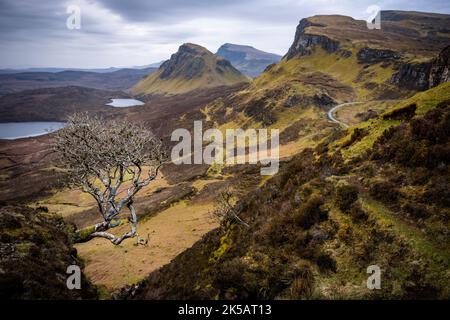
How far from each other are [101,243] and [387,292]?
26309 millimetres

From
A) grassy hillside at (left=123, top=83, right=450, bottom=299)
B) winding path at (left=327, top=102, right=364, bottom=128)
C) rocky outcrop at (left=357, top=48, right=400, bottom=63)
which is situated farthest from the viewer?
rocky outcrop at (left=357, top=48, right=400, bottom=63)

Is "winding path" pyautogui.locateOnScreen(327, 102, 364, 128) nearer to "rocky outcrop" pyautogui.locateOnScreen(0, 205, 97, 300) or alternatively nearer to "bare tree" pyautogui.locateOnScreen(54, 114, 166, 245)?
"bare tree" pyautogui.locateOnScreen(54, 114, 166, 245)

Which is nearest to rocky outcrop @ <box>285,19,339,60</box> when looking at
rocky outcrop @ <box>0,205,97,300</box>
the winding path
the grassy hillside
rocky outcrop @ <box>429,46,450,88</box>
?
the winding path

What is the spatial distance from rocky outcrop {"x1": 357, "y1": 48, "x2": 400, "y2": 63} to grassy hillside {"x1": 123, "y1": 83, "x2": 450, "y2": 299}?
13556 centimetres

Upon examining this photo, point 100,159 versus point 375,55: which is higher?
point 375,55

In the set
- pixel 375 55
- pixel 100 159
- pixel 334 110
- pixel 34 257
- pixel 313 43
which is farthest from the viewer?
pixel 313 43

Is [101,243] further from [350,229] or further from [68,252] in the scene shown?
[350,229]

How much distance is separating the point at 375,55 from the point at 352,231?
153605 millimetres

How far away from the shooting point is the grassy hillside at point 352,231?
8.93 meters

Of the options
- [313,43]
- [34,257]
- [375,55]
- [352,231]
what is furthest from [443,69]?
[313,43]

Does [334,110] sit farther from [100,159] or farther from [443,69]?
[100,159]

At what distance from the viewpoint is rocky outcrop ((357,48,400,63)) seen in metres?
130

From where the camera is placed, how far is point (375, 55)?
454ft
